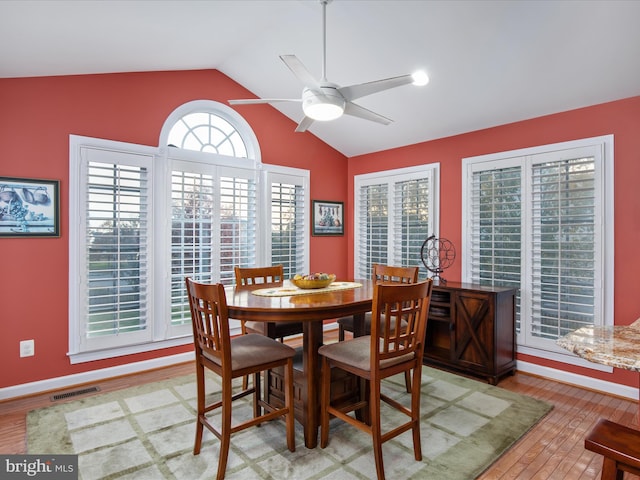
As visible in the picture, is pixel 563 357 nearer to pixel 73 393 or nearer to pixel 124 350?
pixel 124 350

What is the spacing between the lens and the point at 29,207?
320cm

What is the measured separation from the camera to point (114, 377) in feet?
11.9

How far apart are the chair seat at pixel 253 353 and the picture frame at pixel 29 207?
2.07 m

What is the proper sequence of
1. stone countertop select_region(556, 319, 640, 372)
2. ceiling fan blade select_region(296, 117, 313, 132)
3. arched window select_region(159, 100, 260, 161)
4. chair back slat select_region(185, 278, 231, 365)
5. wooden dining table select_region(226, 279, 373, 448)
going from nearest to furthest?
stone countertop select_region(556, 319, 640, 372) → chair back slat select_region(185, 278, 231, 365) → wooden dining table select_region(226, 279, 373, 448) → ceiling fan blade select_region(296, 117, 313, 132) → arched window select_region(159, 100, 260, 161)

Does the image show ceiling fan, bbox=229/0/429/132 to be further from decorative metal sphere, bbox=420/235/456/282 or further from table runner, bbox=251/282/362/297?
decorative metal sphere, bbox=420/235/456/282

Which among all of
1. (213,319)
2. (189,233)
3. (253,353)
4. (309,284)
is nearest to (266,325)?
(309,284)

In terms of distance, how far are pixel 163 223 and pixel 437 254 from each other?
123 inches

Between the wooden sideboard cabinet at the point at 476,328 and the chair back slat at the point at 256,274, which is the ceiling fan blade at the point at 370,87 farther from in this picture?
A: the wooden sideboard cabinet at the point at 476,328

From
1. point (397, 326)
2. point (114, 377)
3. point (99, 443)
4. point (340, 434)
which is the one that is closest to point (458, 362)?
point (340, 434)

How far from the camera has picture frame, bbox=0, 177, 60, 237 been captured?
122 inches

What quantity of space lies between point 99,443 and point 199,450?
71cm

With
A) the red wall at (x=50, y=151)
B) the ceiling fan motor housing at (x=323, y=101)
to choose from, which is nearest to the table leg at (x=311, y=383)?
the ceiling fan motor housing at (x=323, y=101)

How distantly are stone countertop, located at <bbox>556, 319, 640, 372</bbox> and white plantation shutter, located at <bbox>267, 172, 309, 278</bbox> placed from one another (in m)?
3.59

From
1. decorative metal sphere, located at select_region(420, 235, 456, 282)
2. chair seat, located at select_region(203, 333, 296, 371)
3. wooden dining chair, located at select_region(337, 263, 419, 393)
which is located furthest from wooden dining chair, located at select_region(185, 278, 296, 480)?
decorative metal sphere, located at select_region(420, 235, 456, 282)
